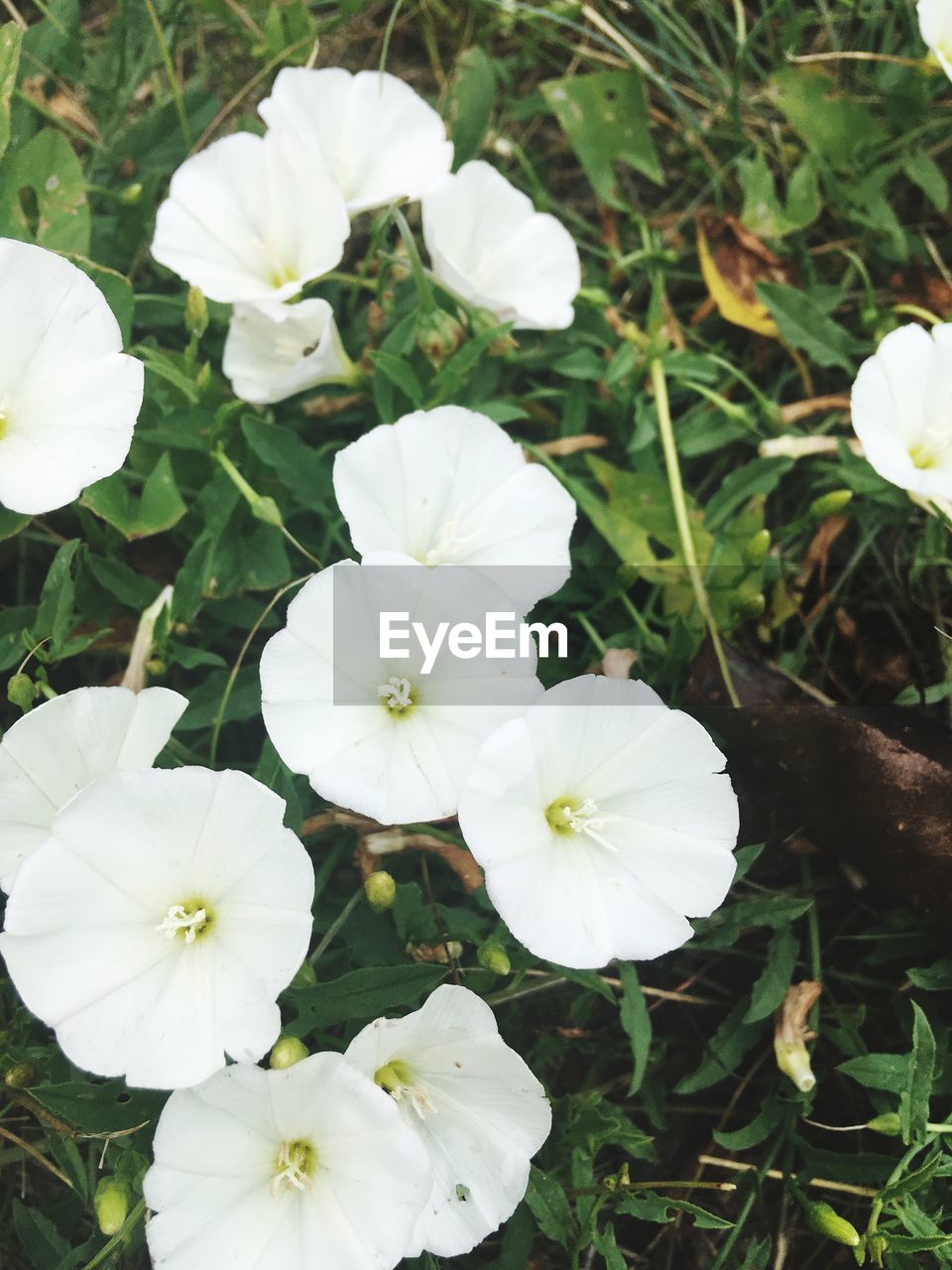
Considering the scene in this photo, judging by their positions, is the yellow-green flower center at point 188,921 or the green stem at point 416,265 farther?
the green stem at point 416,265

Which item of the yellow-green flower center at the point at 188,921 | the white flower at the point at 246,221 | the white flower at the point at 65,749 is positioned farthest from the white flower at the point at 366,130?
the yellow-green flower center at the point at 188,921

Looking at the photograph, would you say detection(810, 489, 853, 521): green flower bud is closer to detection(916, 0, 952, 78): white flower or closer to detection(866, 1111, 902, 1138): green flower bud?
detection(916, 0, 952, 78): white flower

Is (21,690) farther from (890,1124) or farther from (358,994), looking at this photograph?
(890,1124)

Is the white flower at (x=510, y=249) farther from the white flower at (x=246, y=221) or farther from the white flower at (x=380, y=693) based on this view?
the white flower at (x=380, y=693)

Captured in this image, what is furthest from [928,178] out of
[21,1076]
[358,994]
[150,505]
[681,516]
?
[21,1076]

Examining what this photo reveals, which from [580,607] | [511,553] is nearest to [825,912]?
[580,607]

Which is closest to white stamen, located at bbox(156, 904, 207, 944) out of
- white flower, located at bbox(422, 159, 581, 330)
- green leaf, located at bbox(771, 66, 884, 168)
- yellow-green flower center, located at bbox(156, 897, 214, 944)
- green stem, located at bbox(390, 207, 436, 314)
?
yellow-green flower center, located at bbox(156, 897, 214, 944)
